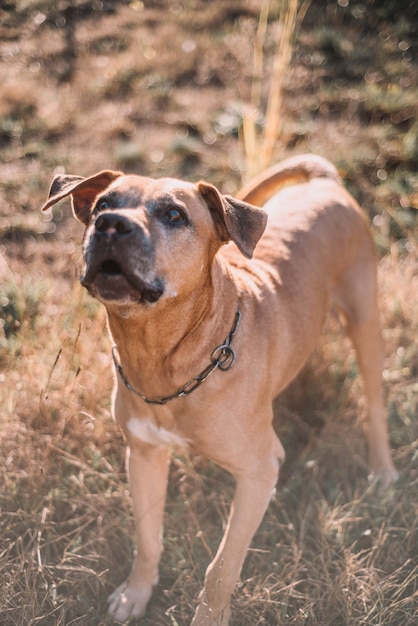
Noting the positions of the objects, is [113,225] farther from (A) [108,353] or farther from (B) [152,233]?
(A) [108,353]

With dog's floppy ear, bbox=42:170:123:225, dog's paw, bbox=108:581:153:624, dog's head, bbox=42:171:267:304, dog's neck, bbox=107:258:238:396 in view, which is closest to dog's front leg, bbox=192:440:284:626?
dog's paw, bbox=108:581:153:624

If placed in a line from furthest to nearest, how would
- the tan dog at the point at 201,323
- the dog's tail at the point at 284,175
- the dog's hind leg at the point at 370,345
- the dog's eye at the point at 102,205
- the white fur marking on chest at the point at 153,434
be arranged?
the dog's tail at the point at 284,175 → the dog's hind leg at the point at 370,345 → the white fur marking on chest at the point at 153,434 → the dog's eye at the point at 102,205 → the tan dog at the point at 201,323

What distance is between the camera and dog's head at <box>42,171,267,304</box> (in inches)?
97.3

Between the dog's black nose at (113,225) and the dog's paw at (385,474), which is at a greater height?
the dog's black nose at (113,225)

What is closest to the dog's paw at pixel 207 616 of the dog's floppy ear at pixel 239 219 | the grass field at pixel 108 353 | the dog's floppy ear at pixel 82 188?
the grass field at pixel 108 353

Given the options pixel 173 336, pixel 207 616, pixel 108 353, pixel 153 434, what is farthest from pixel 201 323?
pixel 108 353

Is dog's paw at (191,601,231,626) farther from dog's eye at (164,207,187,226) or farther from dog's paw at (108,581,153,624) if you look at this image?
dog's eye at (164,207,187,226)

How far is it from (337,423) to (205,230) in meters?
2.00

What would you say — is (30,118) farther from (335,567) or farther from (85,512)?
(335,567)

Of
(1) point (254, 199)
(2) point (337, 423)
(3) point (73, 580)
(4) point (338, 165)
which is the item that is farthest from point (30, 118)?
(3) point (73, 580)

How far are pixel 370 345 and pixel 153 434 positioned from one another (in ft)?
5.28

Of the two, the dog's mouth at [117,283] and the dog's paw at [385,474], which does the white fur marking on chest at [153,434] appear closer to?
the dog's mouth at [117,283]

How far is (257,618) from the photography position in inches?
127

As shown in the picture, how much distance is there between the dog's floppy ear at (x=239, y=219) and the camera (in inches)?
109
